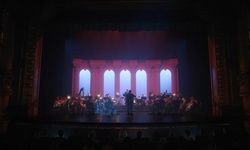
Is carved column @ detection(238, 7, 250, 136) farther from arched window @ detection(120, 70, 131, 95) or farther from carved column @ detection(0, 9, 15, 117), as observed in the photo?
arched window @ detection(120, 70, 131, 95)

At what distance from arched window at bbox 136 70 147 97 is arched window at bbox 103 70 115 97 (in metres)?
2.40

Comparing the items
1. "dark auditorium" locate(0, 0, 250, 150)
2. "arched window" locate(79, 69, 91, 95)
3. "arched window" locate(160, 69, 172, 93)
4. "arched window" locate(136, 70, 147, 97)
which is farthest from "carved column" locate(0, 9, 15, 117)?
"arched window" locate(160, 69, 172, 93)

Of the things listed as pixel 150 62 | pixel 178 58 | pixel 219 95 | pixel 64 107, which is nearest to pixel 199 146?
pixel 219 95

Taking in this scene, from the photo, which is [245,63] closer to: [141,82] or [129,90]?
[129,90]

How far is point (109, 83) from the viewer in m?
21.2

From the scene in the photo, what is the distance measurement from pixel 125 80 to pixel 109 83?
1.63 meters

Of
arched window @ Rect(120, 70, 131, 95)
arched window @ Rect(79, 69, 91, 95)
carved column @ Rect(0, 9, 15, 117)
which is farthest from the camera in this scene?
arched window @ Rect(120, 70, 131, 95)

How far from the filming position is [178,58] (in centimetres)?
1881

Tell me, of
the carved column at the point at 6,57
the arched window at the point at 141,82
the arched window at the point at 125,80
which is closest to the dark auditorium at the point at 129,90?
the carved column at the point at 6,57

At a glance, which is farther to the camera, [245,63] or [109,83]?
[109,83]

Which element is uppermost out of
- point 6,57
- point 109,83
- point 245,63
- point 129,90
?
point 6,57

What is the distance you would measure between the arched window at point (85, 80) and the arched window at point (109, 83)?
1.63 m

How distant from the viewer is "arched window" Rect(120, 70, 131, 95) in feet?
69.6

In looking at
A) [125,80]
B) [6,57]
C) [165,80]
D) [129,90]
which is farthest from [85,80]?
[6,57]
